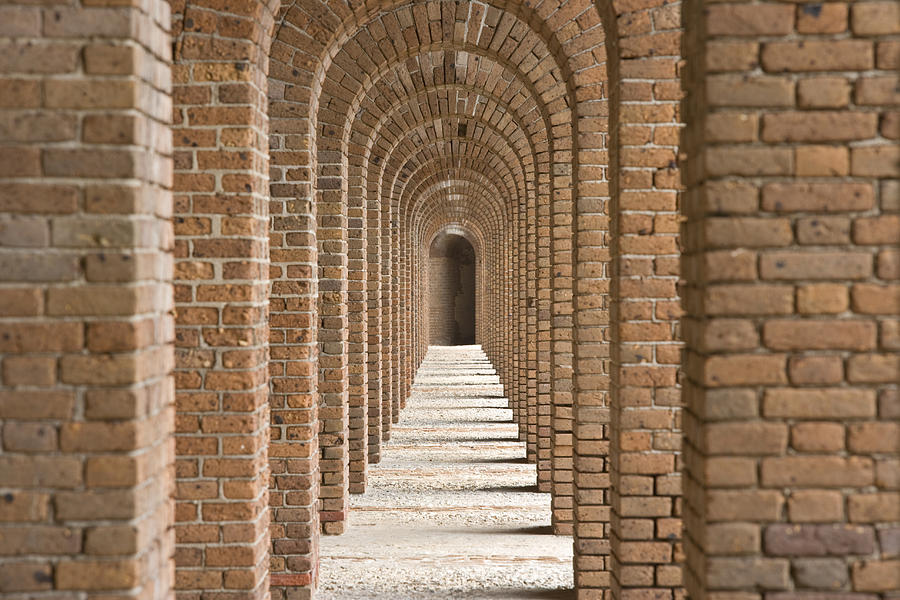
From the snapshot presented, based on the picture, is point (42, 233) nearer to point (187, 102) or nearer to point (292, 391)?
point (187, 102)

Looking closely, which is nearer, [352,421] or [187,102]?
[187,102]

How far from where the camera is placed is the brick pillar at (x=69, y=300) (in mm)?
2346

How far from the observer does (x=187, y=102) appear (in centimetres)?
400

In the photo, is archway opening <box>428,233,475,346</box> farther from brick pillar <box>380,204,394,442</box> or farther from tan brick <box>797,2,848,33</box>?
tan brick <box>797,2,848,33</box>

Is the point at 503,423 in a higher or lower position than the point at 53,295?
lower

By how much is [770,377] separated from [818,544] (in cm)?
43

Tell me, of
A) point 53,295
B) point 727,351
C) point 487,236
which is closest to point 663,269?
point 727,351

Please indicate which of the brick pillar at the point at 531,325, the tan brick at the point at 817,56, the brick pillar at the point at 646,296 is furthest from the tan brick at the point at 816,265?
the brick pillar at the point at 531,325

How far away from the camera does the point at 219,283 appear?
400 centimetres

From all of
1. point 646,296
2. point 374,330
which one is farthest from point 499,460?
point 646,296

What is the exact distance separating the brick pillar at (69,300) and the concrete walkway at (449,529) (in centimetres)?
386

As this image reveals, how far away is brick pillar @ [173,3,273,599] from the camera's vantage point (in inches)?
156

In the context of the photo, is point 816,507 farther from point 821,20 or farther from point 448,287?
point 448,287

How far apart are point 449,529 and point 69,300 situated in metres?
5.86
